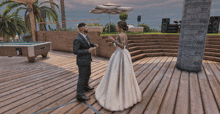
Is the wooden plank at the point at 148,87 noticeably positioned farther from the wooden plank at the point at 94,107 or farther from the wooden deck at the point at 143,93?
the wooden plank at the point at 94,107

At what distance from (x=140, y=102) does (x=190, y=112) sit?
961 mm

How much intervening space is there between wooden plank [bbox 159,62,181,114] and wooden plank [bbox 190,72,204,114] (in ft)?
1.11

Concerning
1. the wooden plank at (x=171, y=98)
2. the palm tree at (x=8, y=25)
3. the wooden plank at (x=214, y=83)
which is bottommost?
the wooden plank at (x=171, y=98)

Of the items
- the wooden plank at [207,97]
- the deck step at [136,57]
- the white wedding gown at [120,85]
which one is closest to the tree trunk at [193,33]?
the wooden plank at [207,97]

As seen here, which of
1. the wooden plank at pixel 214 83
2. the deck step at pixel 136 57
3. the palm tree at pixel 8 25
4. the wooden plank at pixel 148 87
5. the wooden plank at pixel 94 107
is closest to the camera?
the wooden plank at pixel 94 107

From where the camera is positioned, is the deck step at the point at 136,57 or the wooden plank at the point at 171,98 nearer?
the wooden plank at the point at 171,98

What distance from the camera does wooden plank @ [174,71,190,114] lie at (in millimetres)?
2385

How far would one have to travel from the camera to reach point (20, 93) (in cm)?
302

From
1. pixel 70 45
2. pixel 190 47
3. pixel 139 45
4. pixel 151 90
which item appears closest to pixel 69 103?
pixel 151 90

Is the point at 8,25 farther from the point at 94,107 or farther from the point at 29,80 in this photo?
the point at 94,107

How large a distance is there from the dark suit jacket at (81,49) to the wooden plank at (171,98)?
1.88m

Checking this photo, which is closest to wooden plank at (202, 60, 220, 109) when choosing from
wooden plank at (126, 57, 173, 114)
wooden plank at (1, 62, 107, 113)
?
wooden plank at (126, 57, 173, 114)

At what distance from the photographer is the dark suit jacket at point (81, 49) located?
2359 mm

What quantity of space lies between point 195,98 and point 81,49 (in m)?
2.88
